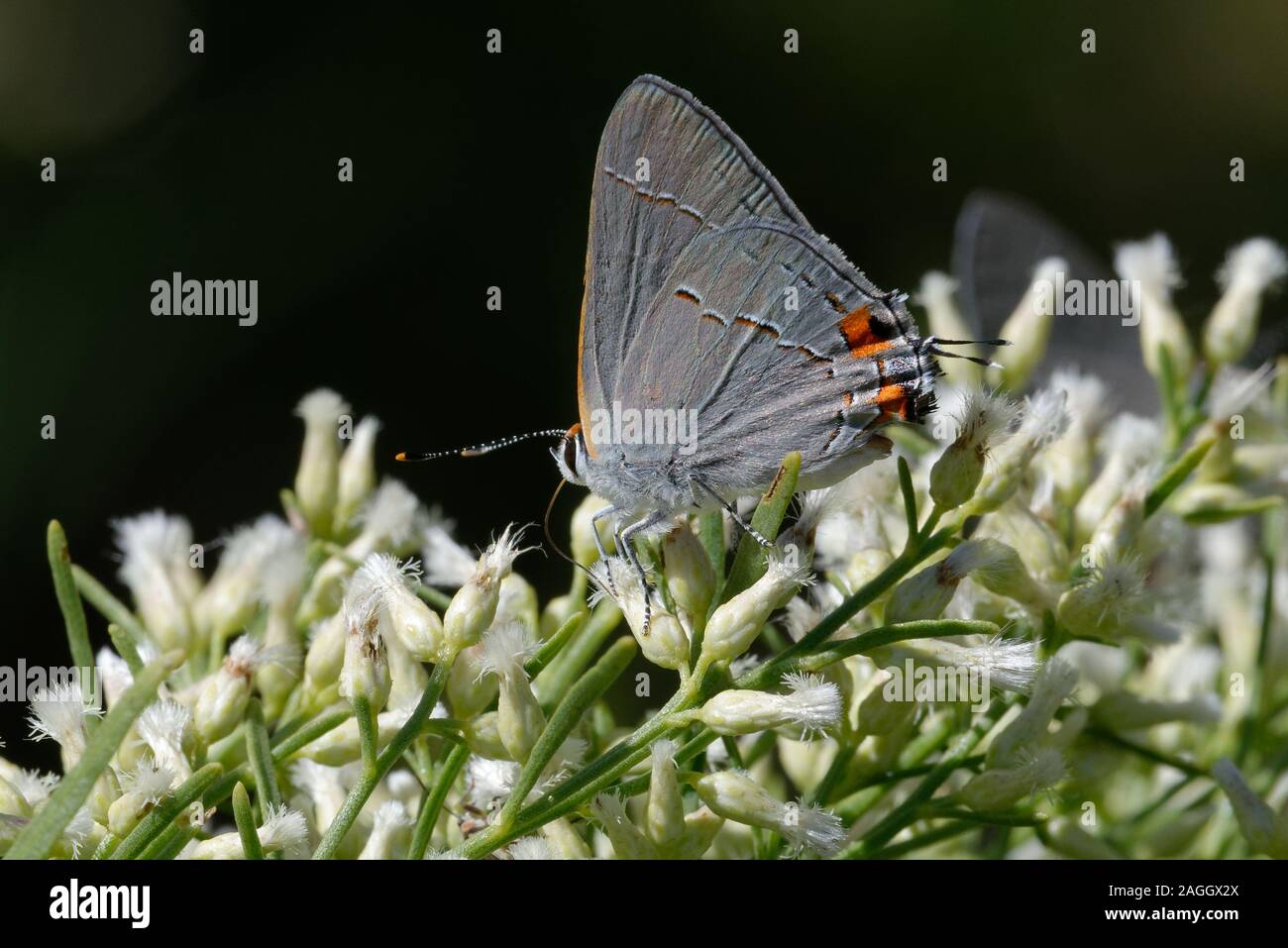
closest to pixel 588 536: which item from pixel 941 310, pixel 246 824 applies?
pixel 246 824

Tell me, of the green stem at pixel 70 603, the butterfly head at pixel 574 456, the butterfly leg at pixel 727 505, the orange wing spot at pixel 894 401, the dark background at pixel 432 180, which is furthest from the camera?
the dark background at pixel 432 180

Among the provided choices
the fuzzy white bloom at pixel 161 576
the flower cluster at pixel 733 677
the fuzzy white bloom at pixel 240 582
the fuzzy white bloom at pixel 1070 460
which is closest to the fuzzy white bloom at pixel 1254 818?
the flower cluster at pixel 733 677

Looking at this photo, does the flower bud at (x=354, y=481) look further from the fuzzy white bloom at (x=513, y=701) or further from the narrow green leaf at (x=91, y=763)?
the narrow green leaf at (x=91, y=763)

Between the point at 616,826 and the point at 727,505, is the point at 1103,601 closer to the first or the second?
the point at 727,505

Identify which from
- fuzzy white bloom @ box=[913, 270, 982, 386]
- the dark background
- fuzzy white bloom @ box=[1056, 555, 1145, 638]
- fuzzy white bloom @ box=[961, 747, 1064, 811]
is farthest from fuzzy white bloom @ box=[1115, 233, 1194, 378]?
the dark background

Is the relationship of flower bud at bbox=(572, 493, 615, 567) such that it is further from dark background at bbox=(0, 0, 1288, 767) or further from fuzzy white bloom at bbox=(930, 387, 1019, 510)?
dark background at bbox=(0, 0, 1288, 767)

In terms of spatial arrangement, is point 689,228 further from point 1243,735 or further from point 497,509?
point 497,509

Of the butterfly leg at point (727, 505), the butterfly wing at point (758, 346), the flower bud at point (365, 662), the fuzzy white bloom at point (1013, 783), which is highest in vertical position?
the butterfly wing at point (758, 346)
